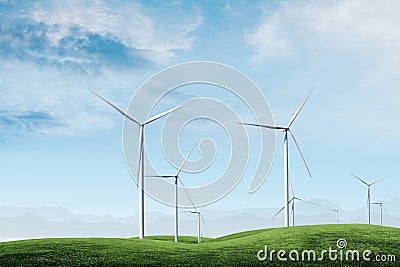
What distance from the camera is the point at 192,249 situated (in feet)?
120

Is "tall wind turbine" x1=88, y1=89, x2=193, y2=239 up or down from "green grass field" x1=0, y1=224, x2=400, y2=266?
up

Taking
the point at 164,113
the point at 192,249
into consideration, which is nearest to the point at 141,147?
the point at 164,113

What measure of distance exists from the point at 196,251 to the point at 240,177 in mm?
7219

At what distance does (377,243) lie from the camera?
37.7 metres

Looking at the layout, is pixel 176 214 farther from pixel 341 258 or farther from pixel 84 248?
pixel 341 258

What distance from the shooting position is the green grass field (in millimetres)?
32219

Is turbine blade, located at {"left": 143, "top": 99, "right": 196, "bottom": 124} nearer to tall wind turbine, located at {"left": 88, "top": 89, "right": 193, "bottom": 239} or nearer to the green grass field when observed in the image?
tall wind turbine, located at {"left": 88, "top": 89, "right": 193, "bottom": 239}

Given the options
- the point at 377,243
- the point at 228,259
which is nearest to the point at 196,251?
the point at 228,259

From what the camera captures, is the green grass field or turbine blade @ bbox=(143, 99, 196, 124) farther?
turbine blade @ bbox=(143, 99, 196, 124)

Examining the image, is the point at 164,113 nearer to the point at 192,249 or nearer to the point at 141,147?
the point at 141,147

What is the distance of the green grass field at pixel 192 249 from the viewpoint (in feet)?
106

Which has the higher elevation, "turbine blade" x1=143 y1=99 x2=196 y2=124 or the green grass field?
"turbine blade" x1=143 y1=99 x2=196 y2=124

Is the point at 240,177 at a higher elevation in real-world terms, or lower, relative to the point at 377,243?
higher

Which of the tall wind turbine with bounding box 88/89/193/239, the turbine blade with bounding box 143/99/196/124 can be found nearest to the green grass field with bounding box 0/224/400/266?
the tall wind turbine with bounding box 88/89/193/239
